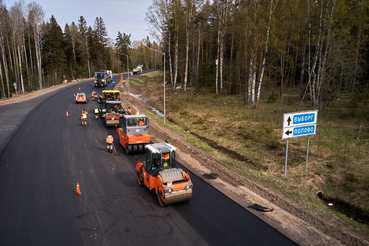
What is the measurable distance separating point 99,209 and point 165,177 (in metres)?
2.94

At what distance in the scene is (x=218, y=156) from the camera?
16.2 meters

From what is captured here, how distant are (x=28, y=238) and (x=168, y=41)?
36.9 meters

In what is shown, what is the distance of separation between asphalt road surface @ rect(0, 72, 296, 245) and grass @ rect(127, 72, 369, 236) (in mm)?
3710

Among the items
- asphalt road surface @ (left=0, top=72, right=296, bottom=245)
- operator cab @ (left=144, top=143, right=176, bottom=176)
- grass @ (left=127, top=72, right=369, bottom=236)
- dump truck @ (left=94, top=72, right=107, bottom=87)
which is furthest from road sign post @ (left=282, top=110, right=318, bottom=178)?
dump truck @ (left=94, top=72, right=107, bottom=87)

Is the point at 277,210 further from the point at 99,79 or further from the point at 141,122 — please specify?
the point at 99,79

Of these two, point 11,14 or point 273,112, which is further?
point 11,14

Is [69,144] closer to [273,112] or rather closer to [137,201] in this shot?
[137,201]

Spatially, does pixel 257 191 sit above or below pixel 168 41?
below

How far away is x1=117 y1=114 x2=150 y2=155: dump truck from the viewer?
610 inches

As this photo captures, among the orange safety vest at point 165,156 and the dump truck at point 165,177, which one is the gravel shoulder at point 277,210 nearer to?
the dump truck at point 165,177

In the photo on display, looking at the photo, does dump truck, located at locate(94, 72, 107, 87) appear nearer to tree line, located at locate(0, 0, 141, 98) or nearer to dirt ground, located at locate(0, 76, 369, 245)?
tree line, located at locate(0, 0, 141, 98)

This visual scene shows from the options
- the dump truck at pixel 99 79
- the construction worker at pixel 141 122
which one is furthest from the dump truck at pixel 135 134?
the dump truck at pixel 99 79

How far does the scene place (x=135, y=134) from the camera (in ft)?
51.9

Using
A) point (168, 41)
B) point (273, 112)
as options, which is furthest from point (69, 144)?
point (168, 41)
